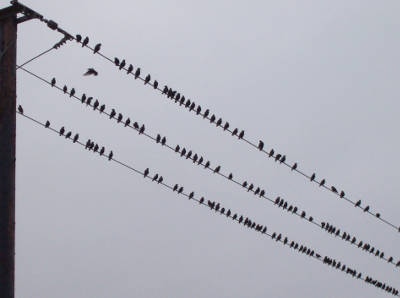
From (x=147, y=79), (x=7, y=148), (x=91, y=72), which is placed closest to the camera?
(x=7, y=148)

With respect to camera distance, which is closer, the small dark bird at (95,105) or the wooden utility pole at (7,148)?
the wooden utility pole at (7,148)

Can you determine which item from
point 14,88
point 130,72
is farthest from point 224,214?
point 14,88

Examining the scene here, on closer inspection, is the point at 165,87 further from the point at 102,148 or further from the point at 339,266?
the point at 339,266

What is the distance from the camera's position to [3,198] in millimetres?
8055

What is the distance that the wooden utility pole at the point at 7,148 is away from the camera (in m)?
7.90

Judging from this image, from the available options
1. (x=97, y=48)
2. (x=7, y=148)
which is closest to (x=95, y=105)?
(x=97, y=48)

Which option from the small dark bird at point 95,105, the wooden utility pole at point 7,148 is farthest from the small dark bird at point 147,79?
the wooden utility pole at point 7,148

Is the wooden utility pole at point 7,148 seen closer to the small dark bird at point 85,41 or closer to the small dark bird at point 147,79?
the small dark bird at point 85,41

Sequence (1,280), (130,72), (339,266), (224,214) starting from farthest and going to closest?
(339,266) < (224,214) < (130,72) < (1,280)

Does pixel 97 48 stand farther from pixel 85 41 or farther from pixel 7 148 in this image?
pixel 7 148

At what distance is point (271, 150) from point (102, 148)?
523cm

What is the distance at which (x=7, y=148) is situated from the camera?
8180 mm

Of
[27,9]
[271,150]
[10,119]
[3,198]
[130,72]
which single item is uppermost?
[271,150]

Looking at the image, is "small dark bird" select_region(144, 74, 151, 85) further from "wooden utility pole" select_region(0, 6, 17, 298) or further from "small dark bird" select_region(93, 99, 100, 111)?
"wooden utility pole" select_region(0, 6, 17, 298)
